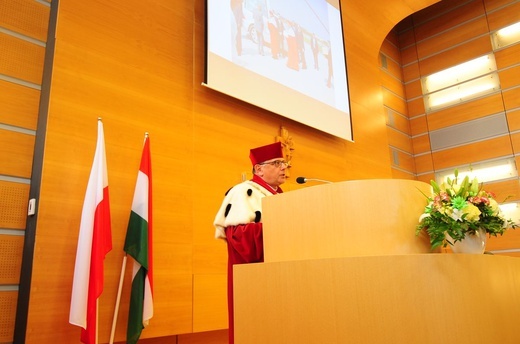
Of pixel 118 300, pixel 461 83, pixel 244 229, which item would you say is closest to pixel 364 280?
pixel 244 229

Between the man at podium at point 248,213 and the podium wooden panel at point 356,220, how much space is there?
0.38m

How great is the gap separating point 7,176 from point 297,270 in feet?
6.27

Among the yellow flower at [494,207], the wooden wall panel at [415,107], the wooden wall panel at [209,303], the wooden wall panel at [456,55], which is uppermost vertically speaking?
the wooden wall panel at [456,55]

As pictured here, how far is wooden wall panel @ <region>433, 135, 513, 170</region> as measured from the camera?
6062 millimetres

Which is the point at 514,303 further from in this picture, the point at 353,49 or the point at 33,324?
the point at 353,49

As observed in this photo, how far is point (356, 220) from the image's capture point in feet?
5.85

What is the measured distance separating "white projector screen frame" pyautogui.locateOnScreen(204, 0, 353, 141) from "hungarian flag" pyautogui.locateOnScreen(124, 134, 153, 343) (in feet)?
4.24

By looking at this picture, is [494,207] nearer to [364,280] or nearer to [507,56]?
[364,280]

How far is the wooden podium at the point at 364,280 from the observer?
1.56 meters

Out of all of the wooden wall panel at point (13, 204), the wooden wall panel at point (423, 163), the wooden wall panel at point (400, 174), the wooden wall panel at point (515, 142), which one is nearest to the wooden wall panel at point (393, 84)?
the wooden wall panel at point (423, 163)

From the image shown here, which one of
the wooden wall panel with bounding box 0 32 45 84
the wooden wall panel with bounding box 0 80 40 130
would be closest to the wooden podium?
the wooden wall panel with bounding box 0 80 40 130

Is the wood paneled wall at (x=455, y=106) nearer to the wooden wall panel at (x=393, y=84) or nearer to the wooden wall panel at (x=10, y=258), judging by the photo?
the wooden wall panel at (x=393, y=84)

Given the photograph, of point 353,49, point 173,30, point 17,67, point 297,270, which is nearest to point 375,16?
point 353,49

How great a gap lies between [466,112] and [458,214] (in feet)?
17.8
